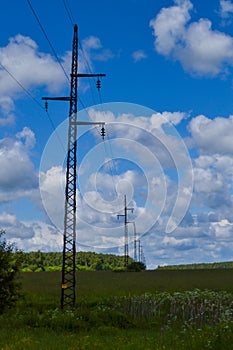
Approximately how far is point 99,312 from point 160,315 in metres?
6.00

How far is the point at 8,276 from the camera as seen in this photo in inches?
1217

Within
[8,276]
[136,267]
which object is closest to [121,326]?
[8,276]

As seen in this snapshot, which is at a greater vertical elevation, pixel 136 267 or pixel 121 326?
pixel 136 267

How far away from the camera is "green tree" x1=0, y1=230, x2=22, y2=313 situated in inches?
1205

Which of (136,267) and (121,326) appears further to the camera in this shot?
(136,267)

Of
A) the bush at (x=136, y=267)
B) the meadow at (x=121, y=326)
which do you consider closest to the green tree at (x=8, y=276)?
the meadow at (x=121, y=326)

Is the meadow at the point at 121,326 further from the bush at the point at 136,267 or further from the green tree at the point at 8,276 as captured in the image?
the bush at the point at 136,267

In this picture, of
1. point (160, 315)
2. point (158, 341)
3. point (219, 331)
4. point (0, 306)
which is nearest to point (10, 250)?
point (0, 306)

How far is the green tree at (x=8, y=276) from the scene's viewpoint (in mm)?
30609

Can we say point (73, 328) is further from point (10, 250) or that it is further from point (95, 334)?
point (10, 250)

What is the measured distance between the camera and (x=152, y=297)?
3819 cm

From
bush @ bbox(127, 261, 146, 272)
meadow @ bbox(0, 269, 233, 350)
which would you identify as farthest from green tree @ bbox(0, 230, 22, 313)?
bush @ bbox(127, 261, 146, 272)

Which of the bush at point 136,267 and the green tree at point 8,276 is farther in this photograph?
the bush at point 136,267

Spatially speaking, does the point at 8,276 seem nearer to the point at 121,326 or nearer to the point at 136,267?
the point at 121,326
